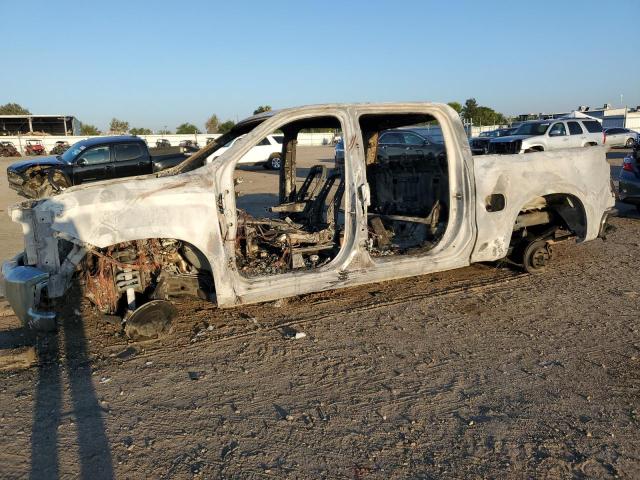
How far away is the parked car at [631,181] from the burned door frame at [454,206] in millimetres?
5748

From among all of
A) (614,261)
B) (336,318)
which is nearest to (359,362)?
(336,318)

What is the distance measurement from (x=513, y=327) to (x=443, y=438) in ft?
5.96

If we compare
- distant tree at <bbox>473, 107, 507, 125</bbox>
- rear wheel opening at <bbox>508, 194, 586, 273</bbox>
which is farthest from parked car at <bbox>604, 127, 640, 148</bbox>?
distant tree at <bbox>473, 107, 507, 125</bbox>

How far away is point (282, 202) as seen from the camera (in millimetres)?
6301

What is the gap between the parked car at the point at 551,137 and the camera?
19.2 m

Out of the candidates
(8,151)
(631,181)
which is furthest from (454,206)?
(8,151)

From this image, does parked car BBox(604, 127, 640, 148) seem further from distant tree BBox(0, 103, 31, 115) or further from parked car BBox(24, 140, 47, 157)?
distant tree BBox(0, 103, 31, 115)

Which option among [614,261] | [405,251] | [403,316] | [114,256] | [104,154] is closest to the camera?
[114,256]

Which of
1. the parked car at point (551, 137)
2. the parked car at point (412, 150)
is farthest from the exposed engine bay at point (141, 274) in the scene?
the parked car at point (551, 137)

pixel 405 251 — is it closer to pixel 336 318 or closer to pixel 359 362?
pixel 336 318

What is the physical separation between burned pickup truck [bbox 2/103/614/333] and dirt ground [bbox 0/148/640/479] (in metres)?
0.37

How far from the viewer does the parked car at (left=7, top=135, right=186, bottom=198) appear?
45.1 ft

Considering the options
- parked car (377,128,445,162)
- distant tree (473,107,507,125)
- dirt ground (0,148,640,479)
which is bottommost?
dirt ground (0,148,640,479)

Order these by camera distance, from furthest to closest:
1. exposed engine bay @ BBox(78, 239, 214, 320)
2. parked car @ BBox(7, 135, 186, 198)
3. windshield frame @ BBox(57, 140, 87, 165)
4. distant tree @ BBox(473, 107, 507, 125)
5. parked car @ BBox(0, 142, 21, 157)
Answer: distant tree @ BBox(473, 107, 507, 125) → parked car @ BBox(0, 142, 21, 157) → windshield frame @ BBox(57, 140, 87, 165) → parked car @ BBox(7, 135, 186, 198) → exposed engine bay @ BBox(78, 239, 214, 320)
